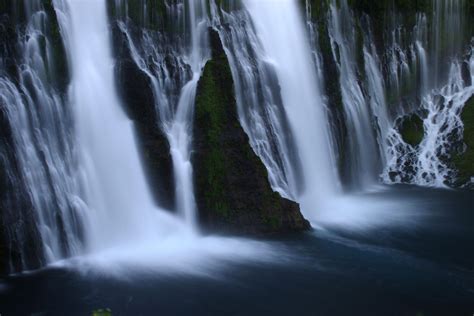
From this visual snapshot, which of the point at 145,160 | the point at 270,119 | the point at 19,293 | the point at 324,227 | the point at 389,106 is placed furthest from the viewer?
the point at 389,106

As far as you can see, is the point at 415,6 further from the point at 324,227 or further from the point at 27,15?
the point at 27,15

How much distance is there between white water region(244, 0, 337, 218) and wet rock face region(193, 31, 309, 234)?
3.19 m

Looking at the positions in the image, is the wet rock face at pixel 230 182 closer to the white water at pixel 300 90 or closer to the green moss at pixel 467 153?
the white water at pixel 300 90

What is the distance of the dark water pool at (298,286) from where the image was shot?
38.0 ft

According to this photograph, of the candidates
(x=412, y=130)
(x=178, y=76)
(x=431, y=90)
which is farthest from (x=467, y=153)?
(x=178, y=76)

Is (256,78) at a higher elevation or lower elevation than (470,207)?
higher

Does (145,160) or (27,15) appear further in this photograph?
(145,160)

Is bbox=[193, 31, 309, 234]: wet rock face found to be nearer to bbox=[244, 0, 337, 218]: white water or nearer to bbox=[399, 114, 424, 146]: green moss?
bbox=[244, 0, 337, 218]: white water

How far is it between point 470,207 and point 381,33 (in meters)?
10.0

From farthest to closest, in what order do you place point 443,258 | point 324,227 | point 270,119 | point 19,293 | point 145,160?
1. point 270,119
2. point 324,227
3. point 145,160
4. point 443,258
5. point 19,293

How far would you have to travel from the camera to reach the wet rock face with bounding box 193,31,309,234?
15.8 metres

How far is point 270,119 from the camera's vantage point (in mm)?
18547

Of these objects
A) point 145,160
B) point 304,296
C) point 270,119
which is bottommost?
point 304,296

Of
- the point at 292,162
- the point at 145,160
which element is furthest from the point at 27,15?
the point at 292,162
